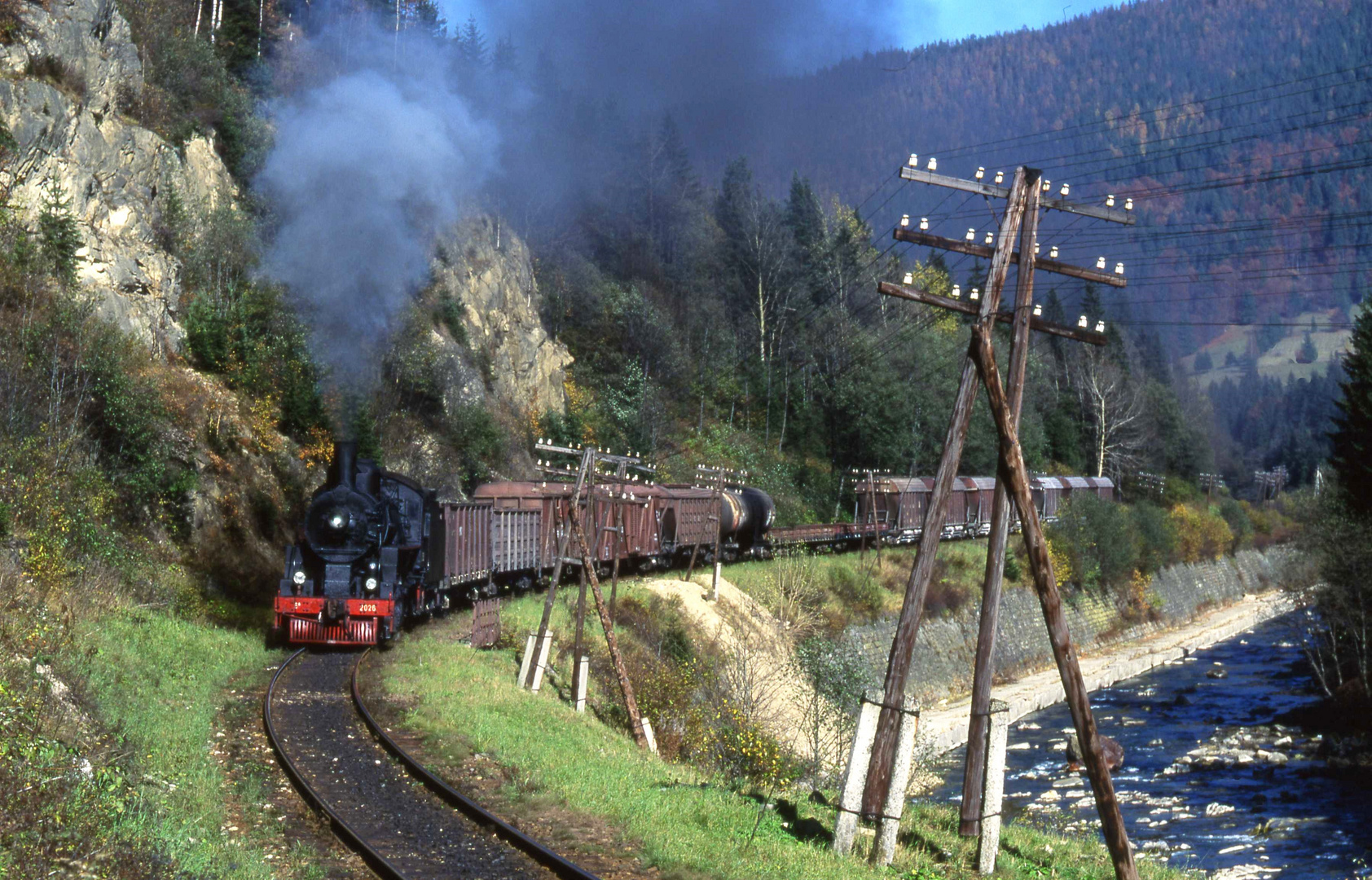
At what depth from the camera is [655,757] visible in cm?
1664

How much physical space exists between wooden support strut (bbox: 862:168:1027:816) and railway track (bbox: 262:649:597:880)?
4405mm

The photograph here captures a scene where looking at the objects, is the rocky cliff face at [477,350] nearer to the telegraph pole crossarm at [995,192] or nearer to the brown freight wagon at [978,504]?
the brown freight wagon at [978,504]

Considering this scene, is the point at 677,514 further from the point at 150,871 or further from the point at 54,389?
the point at 150,871

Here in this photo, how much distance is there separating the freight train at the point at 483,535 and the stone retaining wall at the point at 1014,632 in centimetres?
565

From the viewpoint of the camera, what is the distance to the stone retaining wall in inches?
1501

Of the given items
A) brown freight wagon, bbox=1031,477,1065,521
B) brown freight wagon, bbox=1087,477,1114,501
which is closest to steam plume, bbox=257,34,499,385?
brown freight wagon, bbox=1031,477,1065,521

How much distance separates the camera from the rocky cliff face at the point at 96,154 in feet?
95.9

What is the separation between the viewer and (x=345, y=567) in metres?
21.5

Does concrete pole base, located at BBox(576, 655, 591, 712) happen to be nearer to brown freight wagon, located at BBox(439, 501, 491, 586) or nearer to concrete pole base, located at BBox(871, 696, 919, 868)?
brown freight wagon, located at BBox(439, 501, 491, 586)

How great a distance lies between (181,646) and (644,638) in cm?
1295

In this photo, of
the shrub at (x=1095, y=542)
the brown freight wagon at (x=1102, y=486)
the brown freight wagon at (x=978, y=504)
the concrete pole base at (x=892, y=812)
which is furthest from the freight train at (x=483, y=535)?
the brown freight wagon at (x=1102, y=486)

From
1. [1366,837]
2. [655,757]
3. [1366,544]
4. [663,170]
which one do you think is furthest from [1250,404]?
[655,757]

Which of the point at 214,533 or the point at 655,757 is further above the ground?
the point at 214,533

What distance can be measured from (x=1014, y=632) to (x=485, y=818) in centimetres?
3709
